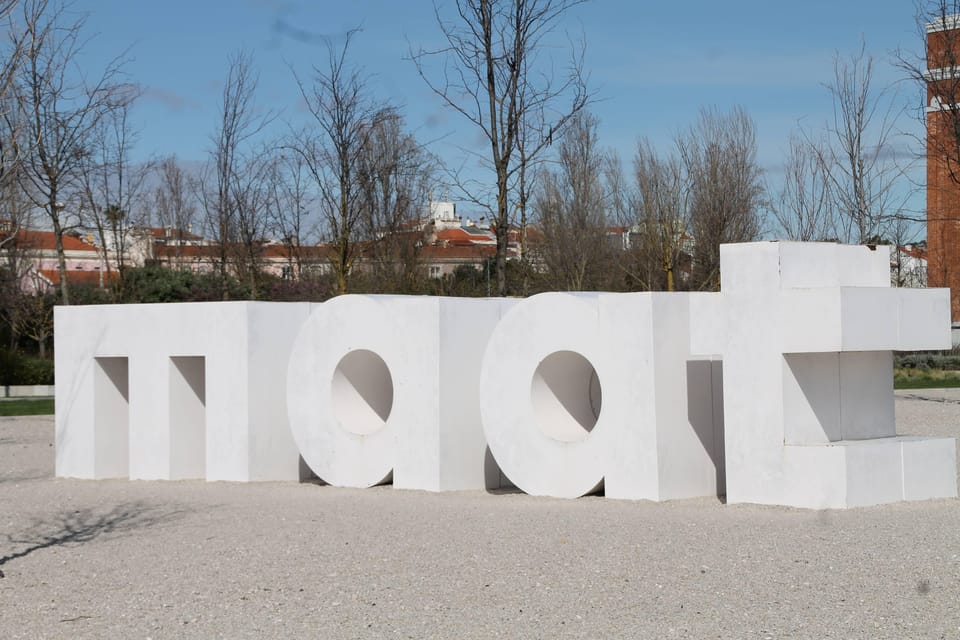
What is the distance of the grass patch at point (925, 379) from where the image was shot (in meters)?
29.3

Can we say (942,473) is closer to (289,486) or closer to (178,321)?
(289,486)

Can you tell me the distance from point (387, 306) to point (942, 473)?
238 inches

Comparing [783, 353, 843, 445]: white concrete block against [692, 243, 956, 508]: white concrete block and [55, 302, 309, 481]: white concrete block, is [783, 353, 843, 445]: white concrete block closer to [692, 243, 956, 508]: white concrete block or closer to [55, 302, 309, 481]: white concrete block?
[692, 243, 956, 508]: white concrete block

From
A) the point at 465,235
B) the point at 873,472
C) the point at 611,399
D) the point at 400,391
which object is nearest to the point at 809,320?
the point at 873,472

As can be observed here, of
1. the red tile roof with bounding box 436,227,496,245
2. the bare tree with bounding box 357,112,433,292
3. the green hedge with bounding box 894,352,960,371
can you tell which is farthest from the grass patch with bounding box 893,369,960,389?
the red tile roof with bounding box 436,227,496,245

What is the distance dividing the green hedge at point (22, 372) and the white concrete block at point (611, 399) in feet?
84.0

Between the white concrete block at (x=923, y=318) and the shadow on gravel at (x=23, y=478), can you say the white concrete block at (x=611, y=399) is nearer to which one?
the white concrete block at (x=923, y=318)

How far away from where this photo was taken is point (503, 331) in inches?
498

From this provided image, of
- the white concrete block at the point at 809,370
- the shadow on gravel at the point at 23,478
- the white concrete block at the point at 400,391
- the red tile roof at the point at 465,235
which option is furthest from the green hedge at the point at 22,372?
the red tile roof at the point at 465,235

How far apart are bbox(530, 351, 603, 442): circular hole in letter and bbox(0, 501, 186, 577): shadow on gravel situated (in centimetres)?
392

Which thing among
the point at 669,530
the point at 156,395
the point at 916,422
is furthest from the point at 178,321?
the point at 916,422

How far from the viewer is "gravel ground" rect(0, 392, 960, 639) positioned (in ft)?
22.8

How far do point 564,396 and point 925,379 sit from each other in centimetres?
2140

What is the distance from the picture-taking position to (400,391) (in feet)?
43.2
